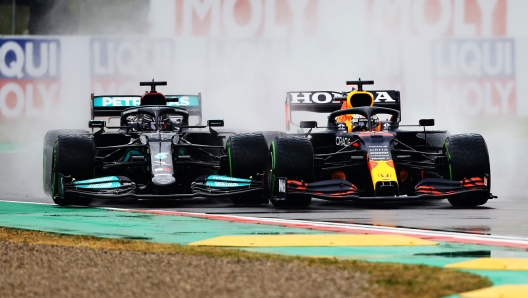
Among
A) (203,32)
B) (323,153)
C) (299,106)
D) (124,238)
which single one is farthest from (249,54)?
(124,238)

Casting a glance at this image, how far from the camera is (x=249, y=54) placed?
31.4 metres

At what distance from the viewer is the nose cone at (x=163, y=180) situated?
583 inches

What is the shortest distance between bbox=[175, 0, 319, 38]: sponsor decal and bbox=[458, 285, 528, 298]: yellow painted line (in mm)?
24597

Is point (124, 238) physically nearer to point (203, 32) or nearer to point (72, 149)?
point (72, 149)

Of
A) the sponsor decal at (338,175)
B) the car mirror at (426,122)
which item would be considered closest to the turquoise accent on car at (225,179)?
the sponsor decal at (338,175)

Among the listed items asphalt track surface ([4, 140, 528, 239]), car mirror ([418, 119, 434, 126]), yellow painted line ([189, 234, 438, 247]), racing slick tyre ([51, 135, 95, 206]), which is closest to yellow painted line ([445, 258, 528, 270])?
yellow painted line ([189, 234, 438, 247])

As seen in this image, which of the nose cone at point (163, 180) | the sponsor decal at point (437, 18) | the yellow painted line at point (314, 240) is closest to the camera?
the yellow painted line at point (314, 240)

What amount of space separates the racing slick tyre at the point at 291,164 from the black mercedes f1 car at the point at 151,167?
402 millimetres

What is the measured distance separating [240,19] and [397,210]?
1802cm

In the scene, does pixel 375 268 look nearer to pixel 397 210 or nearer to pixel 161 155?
pixel 397 210

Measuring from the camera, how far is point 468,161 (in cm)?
1467

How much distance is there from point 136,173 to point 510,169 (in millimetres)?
9409

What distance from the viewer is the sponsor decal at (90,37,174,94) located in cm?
2998

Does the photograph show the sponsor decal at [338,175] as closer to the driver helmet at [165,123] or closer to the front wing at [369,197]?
the front wing at [369,197]
